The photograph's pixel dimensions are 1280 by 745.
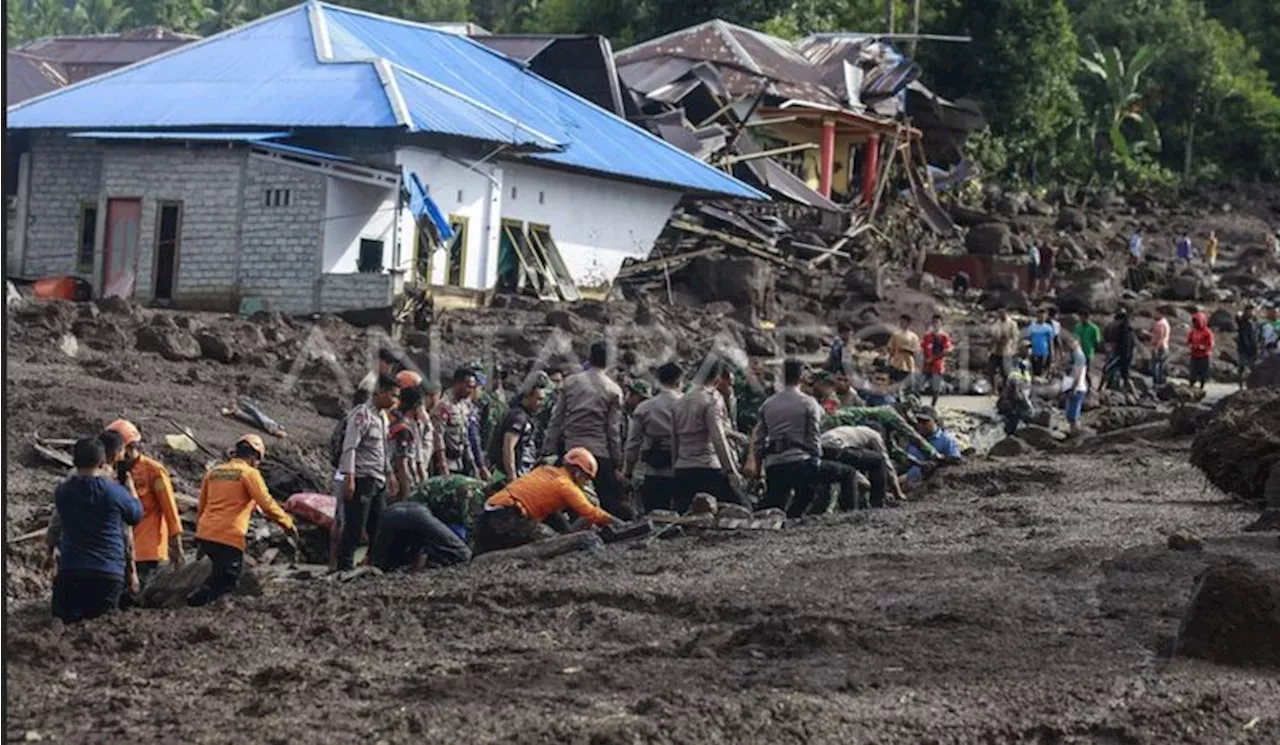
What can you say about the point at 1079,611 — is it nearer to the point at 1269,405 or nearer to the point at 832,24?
the point at 1269,405

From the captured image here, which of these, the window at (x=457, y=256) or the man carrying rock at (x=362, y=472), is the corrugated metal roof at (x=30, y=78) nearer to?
the window at (x=457, y=256)

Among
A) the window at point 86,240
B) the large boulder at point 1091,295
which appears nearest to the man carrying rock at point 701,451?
the window at point 86,240

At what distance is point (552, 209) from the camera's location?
3547cm

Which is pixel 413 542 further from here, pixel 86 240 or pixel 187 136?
pixel 86 240

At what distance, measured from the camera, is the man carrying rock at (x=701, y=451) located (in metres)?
16.2

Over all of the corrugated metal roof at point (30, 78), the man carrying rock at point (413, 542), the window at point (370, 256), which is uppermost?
the corrugated metal roof at point (30, 78)

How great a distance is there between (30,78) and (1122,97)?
103ft

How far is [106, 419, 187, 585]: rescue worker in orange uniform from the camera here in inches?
515

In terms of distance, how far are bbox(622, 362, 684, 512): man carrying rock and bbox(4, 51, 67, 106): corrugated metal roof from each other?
99.7 feet

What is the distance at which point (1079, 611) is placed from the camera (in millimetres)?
11570

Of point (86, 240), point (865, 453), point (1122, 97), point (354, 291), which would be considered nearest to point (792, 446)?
point (865, 453)

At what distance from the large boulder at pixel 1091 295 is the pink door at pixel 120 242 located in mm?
17812

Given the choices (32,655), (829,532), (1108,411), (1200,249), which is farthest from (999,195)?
(32,655)

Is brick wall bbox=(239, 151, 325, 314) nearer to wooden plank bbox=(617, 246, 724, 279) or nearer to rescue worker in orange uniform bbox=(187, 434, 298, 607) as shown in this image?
Answer: wooden plank bbox=(617, 246, 724, 279)
